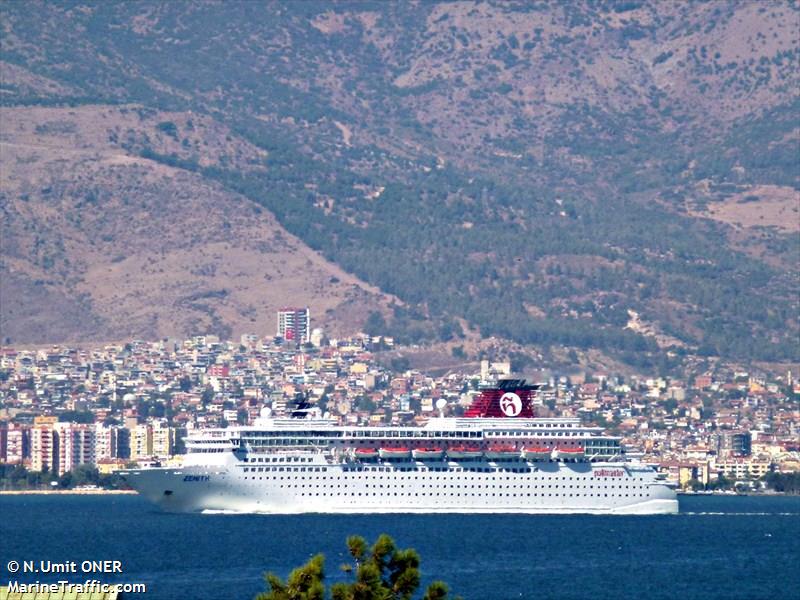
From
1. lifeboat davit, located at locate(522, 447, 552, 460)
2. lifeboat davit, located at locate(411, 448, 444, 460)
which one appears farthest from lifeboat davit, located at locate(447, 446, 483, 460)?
lifeboat davit, located at locate(522, 447, 552, 460)

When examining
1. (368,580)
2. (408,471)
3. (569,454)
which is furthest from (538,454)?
(368,580)

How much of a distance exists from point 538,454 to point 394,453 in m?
6.24

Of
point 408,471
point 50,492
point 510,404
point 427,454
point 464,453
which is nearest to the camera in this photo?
Result: point 408,471

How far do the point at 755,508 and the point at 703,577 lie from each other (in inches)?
2198

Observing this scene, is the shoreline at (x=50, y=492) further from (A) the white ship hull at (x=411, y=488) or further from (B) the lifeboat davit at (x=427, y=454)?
(B) the lifeboat davit at (x=427, y=454)

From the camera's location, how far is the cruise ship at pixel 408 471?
385ft

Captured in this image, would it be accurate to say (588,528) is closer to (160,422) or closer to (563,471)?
(563,471)

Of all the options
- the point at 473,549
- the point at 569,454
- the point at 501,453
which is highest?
the point at 501,453

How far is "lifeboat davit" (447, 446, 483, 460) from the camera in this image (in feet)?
394

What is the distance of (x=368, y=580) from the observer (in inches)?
1572

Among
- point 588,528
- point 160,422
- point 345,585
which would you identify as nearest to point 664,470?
point 160,422

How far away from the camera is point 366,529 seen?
357 ft

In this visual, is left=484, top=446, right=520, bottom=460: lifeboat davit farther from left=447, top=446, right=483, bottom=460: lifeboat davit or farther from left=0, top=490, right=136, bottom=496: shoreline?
left=0, top=490, right=136, bottom=496: shoreline

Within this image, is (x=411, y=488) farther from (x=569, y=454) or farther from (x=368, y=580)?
(x=368, y=580)
